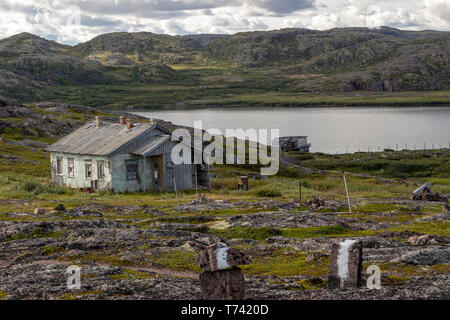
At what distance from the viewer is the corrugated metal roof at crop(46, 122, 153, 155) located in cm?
5016

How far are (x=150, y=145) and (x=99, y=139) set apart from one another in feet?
19.3

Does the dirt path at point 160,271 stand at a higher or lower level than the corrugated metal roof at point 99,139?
lower

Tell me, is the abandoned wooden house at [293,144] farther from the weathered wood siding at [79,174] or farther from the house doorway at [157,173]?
the house doorway at [157,173]

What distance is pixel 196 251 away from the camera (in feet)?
72.6

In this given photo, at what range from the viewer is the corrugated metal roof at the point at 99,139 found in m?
50.2

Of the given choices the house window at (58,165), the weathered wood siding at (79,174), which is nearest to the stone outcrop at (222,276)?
the weathered wood siding at (79,174)

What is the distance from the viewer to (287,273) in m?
18.1

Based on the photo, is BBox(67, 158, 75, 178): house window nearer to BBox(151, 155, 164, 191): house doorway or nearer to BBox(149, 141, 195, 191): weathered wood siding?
BBox(151, 155, 164, 191): house doorway

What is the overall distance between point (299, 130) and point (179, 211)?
151 m

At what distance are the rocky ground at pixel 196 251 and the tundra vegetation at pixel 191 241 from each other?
0.14 ft

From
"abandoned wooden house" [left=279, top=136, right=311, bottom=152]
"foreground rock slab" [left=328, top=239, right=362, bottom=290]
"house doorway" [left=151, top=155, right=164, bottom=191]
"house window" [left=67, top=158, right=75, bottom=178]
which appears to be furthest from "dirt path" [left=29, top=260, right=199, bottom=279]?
"abandoned wooden house" [left=279, top=136, right=311, bottom=152]

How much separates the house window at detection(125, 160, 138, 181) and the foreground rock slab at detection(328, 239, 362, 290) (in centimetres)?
3724
